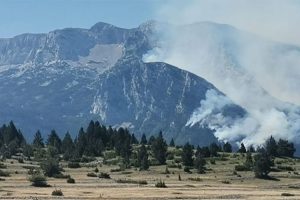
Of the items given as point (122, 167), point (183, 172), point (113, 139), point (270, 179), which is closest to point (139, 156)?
point (122, 167)

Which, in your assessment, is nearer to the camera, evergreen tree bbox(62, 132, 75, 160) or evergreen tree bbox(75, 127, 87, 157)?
evergreen tree bbox(62, 132, 75, 160)

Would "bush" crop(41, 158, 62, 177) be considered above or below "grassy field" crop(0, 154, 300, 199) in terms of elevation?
above

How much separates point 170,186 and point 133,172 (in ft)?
113

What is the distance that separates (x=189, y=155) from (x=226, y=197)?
69204 millimetres

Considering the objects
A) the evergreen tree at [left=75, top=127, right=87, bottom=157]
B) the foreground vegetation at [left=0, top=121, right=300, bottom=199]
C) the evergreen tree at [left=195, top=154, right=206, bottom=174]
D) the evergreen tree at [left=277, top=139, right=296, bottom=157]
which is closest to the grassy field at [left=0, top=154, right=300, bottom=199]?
the foreground vegetation at [left=0, top=121, right=300, bottom=199]

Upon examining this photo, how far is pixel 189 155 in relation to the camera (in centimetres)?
13712

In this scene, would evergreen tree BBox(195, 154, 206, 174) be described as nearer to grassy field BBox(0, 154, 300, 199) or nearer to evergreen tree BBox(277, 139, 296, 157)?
grassy field BBox(0, 154, 300, 199)

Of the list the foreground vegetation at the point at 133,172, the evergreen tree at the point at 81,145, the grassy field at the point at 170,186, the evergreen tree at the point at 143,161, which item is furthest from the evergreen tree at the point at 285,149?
the evergreen tree at the point at 143,161

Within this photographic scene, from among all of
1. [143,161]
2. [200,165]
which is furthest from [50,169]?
[200,165]

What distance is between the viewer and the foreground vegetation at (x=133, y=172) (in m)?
75.2

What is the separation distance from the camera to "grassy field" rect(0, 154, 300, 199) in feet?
226

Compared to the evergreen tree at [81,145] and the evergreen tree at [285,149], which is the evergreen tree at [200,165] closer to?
the evergreen tree at [81,145]

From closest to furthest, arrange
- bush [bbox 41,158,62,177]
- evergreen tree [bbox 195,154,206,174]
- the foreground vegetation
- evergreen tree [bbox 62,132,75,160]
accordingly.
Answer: the foreground vegetation → bush [bbox 41,158,62,177] → evergreen tree [bbox 195,154,206,174] → evergreen tree [bbox 62,132,75,160]

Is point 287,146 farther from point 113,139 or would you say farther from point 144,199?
point 144,199
